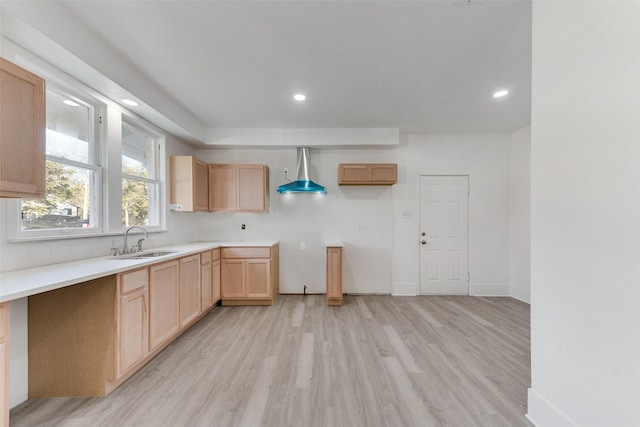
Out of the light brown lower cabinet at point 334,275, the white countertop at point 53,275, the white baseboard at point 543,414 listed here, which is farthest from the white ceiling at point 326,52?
the white baseboard at point 543,414

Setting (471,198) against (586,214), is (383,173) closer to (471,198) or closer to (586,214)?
(471,198)

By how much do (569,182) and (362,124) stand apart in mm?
2773

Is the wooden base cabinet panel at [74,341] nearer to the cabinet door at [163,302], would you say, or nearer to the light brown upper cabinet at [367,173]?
the cabinet door at [163,302]

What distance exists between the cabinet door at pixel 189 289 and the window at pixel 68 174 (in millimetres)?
922

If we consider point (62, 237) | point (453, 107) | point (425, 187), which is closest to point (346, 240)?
point (425, 187)

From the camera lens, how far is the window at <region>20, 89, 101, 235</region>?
200 centimetres

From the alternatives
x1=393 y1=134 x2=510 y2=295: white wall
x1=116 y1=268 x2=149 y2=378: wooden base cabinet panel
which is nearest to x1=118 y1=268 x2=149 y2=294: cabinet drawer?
x1=116 y1=268 x2=149 y2=378: wooden base cabinet panel

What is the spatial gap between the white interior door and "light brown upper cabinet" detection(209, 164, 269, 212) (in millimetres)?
2810

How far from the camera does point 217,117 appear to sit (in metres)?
3.52

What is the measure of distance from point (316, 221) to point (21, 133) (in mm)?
3426

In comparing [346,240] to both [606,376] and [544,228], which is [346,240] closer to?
[544,228]

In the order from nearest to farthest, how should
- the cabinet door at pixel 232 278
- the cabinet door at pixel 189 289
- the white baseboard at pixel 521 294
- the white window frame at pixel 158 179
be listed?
1. the cabinet door at pixel 189 289
2. the white window frame at pixel 158 179
3. the cabinet door at pixel 232 278
4. the white baseboard at pixel 521 294

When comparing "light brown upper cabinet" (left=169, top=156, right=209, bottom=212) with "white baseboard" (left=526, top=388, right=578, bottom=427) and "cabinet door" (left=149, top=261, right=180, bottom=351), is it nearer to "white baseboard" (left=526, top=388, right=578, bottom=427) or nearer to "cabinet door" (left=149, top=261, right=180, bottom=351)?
"cabinet door" (left=149, top=261, right=180, bottom=351)

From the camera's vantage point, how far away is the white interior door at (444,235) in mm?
4211
